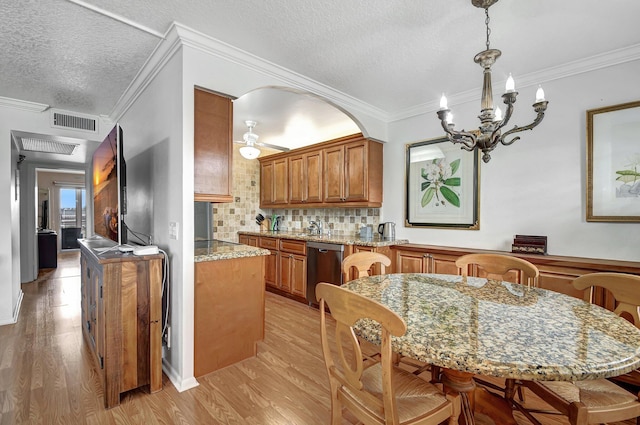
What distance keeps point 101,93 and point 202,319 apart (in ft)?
8.67

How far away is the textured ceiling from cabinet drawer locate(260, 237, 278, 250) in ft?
7.82

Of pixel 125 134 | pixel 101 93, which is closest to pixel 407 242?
pixel 125 134

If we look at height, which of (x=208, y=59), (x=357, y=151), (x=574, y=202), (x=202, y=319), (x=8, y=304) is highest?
(x=208, y=59)

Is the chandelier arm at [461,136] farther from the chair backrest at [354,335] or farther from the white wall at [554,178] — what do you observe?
the white wall at [554,178]

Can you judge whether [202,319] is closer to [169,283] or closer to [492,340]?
[169,283]

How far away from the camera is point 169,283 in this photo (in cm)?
215

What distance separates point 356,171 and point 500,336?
9.49ft

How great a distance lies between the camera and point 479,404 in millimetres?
1655

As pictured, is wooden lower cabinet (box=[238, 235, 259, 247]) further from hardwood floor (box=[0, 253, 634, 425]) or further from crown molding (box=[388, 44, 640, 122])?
crown molding (box=[388, 44, 640, 122])

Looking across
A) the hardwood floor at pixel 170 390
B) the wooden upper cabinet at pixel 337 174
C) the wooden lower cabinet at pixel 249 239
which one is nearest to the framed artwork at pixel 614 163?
Answer: the hardwood floor at pixel 170 390

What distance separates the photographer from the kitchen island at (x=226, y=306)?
6.83 ft

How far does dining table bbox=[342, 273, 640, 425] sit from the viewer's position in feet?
2.80

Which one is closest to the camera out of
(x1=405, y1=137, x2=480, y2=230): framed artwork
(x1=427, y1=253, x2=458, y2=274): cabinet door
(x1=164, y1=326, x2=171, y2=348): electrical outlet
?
(x1=164, y1=326, x2=171, y2=348): electrical outlet

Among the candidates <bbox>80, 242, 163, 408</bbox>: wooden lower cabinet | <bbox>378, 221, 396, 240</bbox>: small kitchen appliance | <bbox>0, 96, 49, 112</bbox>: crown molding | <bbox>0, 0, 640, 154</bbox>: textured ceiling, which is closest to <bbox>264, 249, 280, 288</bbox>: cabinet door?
<bbox>378, 221, 396, 240</bbox>: small kitchen appliance
